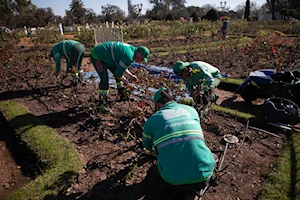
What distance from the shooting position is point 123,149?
3.63m

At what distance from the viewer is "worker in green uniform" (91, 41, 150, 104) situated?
4.38 m

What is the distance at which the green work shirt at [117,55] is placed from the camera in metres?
4.38

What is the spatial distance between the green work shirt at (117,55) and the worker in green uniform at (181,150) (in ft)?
7.88

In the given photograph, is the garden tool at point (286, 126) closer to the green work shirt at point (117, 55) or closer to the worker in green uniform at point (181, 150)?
the worker in green uniform at point (181, 150)

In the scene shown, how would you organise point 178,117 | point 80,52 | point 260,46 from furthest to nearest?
point 260,46 < point 80,52 < point 178,117

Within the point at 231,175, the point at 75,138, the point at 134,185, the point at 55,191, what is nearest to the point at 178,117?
the point at 134,185

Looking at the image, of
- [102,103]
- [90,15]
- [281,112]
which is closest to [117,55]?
[102,103]

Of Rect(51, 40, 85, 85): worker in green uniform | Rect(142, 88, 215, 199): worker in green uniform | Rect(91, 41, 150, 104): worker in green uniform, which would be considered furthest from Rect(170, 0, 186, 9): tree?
Rect(142, 88, 215, 199): worker in green uniform

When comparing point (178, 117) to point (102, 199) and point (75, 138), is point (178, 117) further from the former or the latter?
point (75, 138)

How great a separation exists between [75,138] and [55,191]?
129 centimetres

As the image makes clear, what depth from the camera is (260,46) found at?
31.5 feet

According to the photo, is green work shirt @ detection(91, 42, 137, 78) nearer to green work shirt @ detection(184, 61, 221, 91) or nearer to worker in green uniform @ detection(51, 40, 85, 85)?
green work shirt @ detection(184, 61, 221, 91)

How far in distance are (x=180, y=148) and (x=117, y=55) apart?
9.87 ft

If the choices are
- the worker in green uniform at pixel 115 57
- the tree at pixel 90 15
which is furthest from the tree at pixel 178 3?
the worker in green uniform at pixel 115 57
